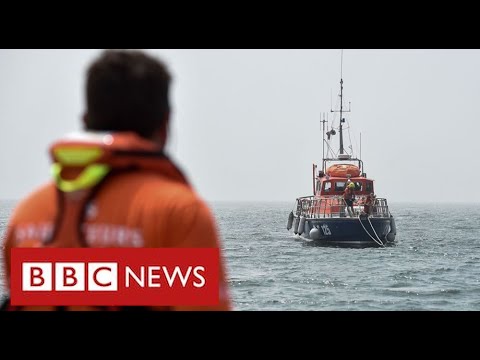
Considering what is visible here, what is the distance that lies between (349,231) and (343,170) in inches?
98.6

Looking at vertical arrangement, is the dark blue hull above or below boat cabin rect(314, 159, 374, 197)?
below

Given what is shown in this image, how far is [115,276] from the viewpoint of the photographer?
1824mm

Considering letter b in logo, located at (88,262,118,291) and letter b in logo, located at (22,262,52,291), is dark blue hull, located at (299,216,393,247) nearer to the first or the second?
letter b in logo, located at (22,262,52,291)

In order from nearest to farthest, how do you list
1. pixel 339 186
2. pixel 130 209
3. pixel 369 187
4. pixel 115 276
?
pixel 130 209 < pixel 115 276 < pixel 339 186 < pixel 369 187

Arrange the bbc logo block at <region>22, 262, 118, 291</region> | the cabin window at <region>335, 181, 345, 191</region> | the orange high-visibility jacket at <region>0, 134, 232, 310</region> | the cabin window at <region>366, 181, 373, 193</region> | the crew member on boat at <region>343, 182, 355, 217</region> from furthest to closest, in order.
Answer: the cabin window at <region>366, 181, 373, 193</region> → the cabin window at <region>335, 181, 345, 191</region> → the crew member on boat at <region>343, 182, 355, 217</region> → the bbc logo block at <region>22, 262, 118, 291</region> → the orange high-visibility jacket at <region>0, 134, 232, 310</region>

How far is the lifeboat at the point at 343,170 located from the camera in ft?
86.5

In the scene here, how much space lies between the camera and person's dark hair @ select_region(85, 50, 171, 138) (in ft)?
4.96

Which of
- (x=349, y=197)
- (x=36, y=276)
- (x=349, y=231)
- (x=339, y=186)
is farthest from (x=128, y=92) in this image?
(x=339, y=186)

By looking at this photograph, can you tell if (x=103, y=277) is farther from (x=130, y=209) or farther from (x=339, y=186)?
(x=339, y=186)

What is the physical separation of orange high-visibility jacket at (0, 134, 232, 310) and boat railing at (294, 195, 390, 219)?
22.9 metres

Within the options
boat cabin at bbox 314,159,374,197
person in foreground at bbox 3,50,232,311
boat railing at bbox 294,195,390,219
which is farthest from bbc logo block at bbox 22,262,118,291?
boat cabin at bbox 314,159,374,197

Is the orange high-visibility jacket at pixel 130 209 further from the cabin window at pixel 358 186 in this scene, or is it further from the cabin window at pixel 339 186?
the cabin window at pixel 358 186
